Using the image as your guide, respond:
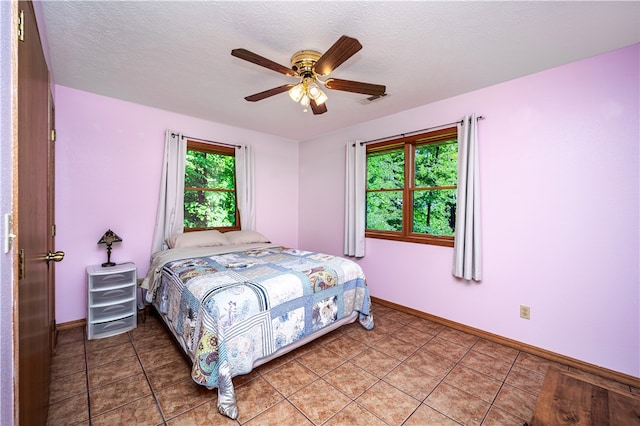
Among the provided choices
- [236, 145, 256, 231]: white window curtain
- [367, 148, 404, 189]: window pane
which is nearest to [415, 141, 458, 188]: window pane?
[367, 148, 404, 189]: window pane

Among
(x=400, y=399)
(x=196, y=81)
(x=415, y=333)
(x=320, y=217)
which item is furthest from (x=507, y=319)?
(x=196, y=81)

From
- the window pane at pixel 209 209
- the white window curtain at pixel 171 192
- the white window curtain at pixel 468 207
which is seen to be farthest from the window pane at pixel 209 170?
the white window curtain at pixel 468 207

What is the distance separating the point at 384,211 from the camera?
3.65m

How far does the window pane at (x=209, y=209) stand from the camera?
3686 millimetres

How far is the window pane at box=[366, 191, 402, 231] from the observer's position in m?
3.50

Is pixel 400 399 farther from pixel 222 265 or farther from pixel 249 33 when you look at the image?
pixel 249 33

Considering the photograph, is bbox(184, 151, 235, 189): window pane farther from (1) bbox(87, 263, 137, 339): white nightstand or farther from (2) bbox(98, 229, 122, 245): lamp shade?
(1) bbox(87, 263, 137, 339): white nightstand

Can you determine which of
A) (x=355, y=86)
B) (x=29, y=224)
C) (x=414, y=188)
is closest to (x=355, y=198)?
(x=414, y=188)

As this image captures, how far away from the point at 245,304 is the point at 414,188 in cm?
243

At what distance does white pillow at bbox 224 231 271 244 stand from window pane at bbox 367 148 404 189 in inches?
68.5

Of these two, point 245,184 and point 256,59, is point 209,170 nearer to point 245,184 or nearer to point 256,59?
point 245,184

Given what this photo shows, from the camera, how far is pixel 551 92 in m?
2.32

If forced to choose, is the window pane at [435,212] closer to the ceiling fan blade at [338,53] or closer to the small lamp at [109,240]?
the ceiling fan blade at [338,53]

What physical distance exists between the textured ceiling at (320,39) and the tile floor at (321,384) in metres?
2.44
